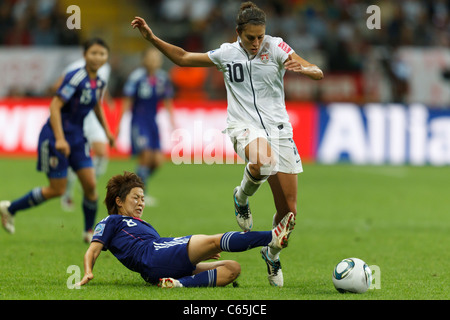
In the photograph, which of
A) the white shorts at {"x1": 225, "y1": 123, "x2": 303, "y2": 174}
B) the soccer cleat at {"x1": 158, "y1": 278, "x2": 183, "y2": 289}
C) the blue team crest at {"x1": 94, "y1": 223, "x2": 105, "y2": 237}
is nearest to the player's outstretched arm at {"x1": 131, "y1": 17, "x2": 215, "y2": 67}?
the white shorts at {"x1": 225, "y1": 123, "x2": 303, "y2": 174}

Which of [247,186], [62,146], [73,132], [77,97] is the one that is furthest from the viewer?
[73,132]

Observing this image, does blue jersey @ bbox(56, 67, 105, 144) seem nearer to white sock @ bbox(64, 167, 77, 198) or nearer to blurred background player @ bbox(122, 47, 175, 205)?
white sock @ bbox(64, 167, 77, 198)

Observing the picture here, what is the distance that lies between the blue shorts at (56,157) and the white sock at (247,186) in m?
2.61

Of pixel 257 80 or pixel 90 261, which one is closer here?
pixel 90 261

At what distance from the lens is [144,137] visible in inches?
557

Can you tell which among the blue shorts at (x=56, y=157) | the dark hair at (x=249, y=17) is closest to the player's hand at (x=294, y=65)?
the dark hair at (x=249, y=17)

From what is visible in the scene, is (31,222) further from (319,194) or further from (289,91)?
(289,91)

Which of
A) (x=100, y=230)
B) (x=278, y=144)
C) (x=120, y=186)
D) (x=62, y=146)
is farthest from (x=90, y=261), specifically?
(x=62, y=146)

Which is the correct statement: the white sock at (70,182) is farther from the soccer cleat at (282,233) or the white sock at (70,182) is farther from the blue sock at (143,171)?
the soccer cleat at (282,233)

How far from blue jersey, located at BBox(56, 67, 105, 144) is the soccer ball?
13.1 feet

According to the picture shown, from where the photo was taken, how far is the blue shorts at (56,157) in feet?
30.0

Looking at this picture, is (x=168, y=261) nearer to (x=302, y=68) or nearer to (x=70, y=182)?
(x=302, y=68)

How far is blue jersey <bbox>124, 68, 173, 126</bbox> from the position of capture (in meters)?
14.3

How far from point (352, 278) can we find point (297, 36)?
17.6 meters
